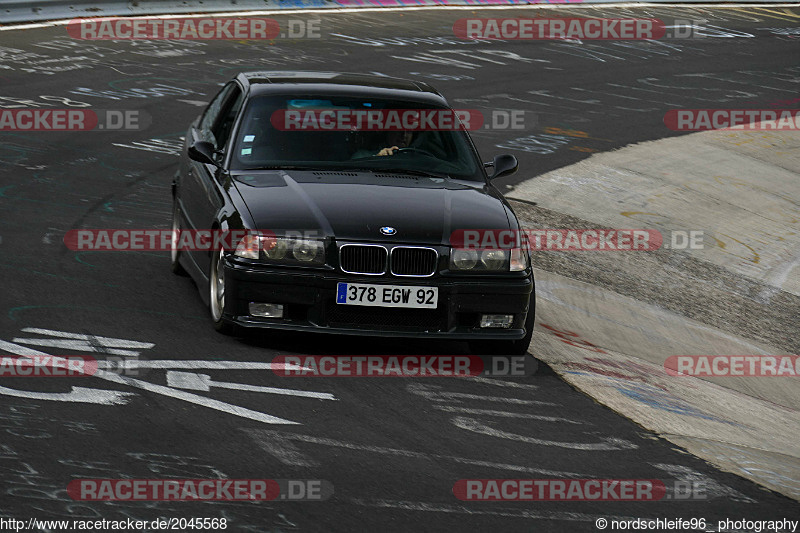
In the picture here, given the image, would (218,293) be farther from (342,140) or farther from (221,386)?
(342,140)

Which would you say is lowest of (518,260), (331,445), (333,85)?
(331,445)

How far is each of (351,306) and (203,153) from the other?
6.01 ft

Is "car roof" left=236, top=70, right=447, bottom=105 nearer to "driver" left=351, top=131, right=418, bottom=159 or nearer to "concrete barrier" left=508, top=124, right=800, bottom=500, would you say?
"driver" left=351, top=131, right=418, bottom=159

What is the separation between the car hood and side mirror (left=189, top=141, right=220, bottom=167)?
15.1 inches

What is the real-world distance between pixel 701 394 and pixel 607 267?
3.94 m

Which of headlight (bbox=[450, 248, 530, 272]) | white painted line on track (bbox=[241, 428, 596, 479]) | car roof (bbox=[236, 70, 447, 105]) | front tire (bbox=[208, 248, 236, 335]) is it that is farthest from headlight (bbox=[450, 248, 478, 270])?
car roof (bbox=[236, 70, 447, 105])

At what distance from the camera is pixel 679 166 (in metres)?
17.2

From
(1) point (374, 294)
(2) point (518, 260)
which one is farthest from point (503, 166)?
(1) point (374, 294)

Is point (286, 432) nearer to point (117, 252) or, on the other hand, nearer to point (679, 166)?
point (117, 252)

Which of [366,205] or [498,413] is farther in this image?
[366,205]

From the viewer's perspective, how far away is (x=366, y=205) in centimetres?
777

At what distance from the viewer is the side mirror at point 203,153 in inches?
340

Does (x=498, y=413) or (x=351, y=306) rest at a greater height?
(x=351, y=306)

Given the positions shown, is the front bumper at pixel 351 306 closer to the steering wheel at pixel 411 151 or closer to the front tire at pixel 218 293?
the front tire at pixel 218 293
